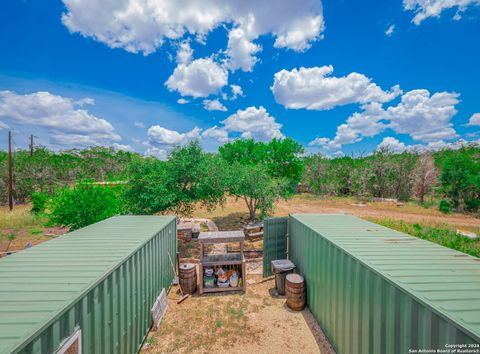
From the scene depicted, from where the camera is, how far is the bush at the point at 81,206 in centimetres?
776

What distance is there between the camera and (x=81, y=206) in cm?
793

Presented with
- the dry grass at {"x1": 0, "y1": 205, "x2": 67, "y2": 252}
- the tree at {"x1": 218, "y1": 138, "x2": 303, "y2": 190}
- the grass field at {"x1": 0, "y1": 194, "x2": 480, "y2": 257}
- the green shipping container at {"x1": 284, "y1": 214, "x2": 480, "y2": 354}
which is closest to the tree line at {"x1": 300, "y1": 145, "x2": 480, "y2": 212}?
the grass field at {"x1": 0, "y1": 194, "x2": 480, "y2": 257}

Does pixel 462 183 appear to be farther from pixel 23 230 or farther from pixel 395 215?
pixel 23 230

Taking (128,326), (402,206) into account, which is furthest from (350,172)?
(128,326)

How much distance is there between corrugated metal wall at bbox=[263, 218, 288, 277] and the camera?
820 centimetres

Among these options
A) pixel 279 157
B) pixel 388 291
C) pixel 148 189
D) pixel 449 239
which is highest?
pixel 279 157

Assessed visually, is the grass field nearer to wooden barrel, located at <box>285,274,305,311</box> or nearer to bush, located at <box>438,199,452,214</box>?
bush, located at <box>438,199,452,214</box>

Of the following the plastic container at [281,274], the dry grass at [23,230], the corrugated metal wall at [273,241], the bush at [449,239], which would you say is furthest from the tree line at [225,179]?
the bush at [449,239]

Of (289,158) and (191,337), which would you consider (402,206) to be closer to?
(289,158)

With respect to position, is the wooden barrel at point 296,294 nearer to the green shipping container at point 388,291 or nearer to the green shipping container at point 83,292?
the green shipping container at point 388,291

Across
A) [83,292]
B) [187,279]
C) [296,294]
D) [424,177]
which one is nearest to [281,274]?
[296,294]

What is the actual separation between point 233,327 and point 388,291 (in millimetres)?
4004

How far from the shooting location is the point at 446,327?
2.26 meters

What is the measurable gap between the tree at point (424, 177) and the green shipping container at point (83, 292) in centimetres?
2814
